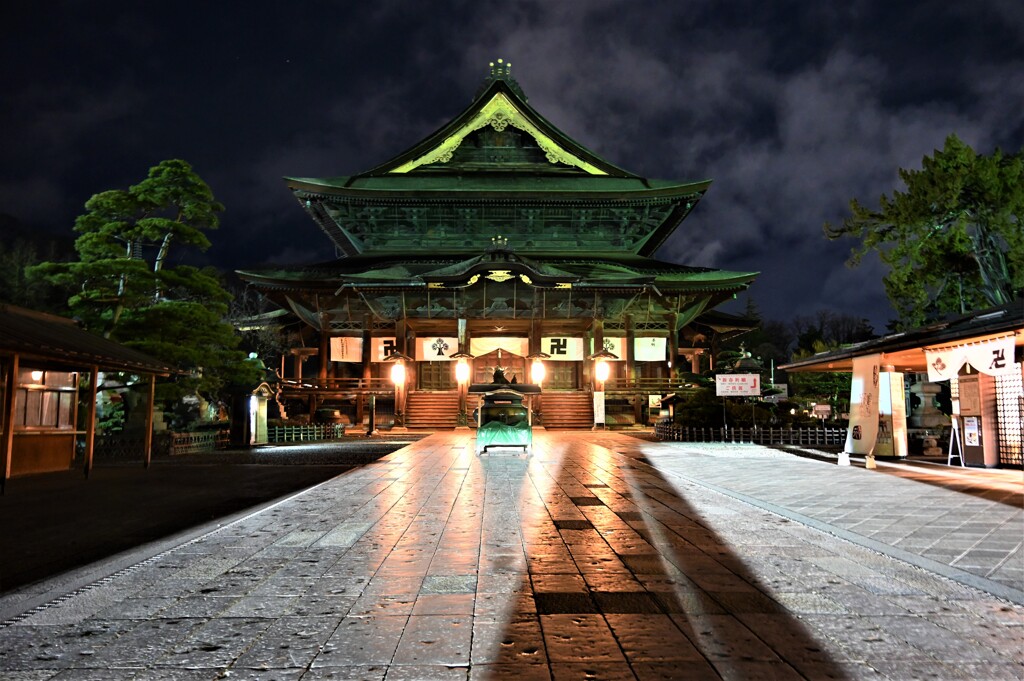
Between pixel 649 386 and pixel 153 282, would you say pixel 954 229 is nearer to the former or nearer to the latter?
pixel 649 386

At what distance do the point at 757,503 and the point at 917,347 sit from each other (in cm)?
871

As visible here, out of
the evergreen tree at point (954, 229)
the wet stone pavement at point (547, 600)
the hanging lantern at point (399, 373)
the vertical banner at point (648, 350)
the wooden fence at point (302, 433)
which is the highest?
the evergreen tree at point (954, 229)

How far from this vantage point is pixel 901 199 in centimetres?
2691

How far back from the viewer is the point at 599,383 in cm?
3045

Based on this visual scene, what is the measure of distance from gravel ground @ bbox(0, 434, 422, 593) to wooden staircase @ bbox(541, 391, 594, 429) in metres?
13.1

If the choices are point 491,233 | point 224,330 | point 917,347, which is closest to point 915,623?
point 917,347

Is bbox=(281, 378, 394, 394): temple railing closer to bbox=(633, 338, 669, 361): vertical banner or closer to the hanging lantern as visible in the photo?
the hanging lantern

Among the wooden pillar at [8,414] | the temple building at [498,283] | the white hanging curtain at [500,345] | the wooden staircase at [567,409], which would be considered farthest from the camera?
the white hanging curtain at [500,345]

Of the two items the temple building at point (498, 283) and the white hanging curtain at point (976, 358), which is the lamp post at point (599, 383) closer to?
the temple building at point (498, 283)

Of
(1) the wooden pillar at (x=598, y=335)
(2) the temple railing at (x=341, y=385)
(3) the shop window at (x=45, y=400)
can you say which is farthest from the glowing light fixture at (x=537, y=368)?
→ (3) the shop window at (x=45, y=400)

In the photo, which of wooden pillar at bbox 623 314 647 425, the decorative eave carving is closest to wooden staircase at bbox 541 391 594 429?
wooden pillar at bbox 623 314 647 425

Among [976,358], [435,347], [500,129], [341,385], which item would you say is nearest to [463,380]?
[435,347]

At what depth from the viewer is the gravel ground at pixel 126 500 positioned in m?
6.79

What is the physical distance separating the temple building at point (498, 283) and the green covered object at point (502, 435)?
12141 millimetres
